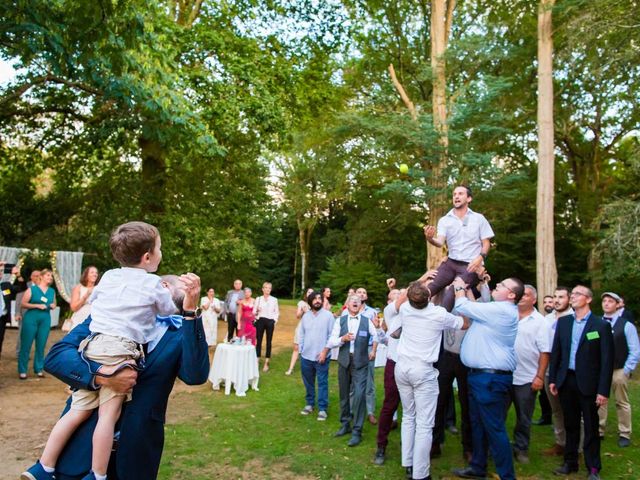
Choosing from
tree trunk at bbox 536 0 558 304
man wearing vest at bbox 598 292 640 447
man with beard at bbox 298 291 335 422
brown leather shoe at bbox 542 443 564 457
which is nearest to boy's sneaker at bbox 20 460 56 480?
man with beard at bbox 298 291 335 422

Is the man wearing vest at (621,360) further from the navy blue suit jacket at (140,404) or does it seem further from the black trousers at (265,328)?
the black trousers at (265,328)

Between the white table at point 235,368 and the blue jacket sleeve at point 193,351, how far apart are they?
24.8 ft

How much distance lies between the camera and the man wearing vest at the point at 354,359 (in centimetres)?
660

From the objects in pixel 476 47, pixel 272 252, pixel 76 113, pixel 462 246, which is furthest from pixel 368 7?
pixel 272 252

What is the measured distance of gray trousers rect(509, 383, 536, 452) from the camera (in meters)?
6.18

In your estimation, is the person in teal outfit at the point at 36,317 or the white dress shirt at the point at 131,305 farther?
the person in teal outfit at the point at 36,317

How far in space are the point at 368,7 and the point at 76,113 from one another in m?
11.5

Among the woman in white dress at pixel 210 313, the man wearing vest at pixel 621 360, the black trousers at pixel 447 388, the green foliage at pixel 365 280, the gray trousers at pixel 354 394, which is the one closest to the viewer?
the black trousers at pixel 447 388

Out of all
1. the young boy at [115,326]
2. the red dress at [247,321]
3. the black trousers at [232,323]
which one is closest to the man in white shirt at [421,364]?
the young boy at [115,326]

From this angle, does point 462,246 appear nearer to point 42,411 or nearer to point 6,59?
point 42,411

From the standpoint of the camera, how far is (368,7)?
1978cm

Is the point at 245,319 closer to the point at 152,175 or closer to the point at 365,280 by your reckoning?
the point at 152,175

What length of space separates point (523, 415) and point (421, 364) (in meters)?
2.01

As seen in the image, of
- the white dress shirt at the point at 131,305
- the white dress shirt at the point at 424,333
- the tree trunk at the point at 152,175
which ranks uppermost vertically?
the tree trunk at the point at 152,175
